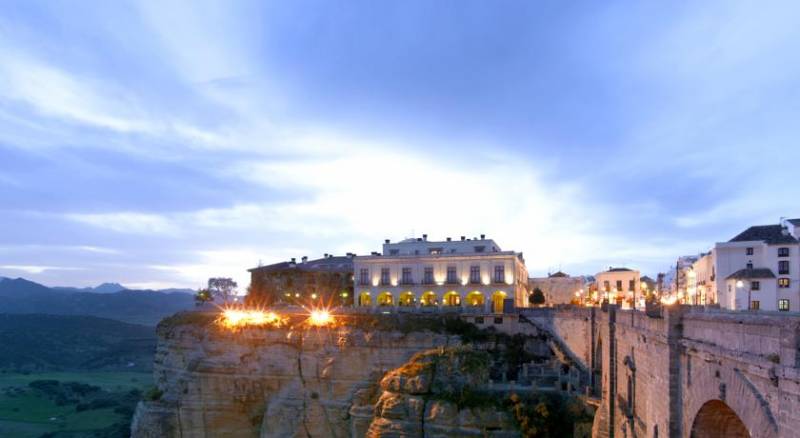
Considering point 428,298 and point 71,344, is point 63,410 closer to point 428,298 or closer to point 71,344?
point 428,298

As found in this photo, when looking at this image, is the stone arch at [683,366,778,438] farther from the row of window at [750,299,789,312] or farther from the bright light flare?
the bright light flare

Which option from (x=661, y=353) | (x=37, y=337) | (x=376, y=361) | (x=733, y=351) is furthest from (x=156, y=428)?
(x=37, y=337)

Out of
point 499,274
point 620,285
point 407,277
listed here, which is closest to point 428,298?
point 407,277

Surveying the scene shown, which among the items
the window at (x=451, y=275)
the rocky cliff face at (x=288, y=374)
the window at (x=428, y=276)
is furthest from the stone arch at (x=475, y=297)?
the rocky cliff face at (x=288, y=374)

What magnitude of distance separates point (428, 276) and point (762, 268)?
95.9 ft

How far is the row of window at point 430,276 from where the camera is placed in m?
58.8

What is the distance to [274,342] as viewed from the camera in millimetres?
48031

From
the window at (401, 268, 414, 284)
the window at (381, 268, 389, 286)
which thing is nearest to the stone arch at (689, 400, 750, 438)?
the window at (401, 268, 414, 284)

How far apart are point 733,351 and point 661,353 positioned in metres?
5.43

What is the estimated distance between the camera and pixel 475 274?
5941 centimetres

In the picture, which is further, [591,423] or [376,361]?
[376,361]

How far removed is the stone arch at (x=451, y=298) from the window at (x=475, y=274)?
2108 mm

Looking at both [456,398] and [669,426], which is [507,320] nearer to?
[456,398]

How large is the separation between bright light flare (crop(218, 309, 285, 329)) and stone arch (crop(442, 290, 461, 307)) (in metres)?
17.6
